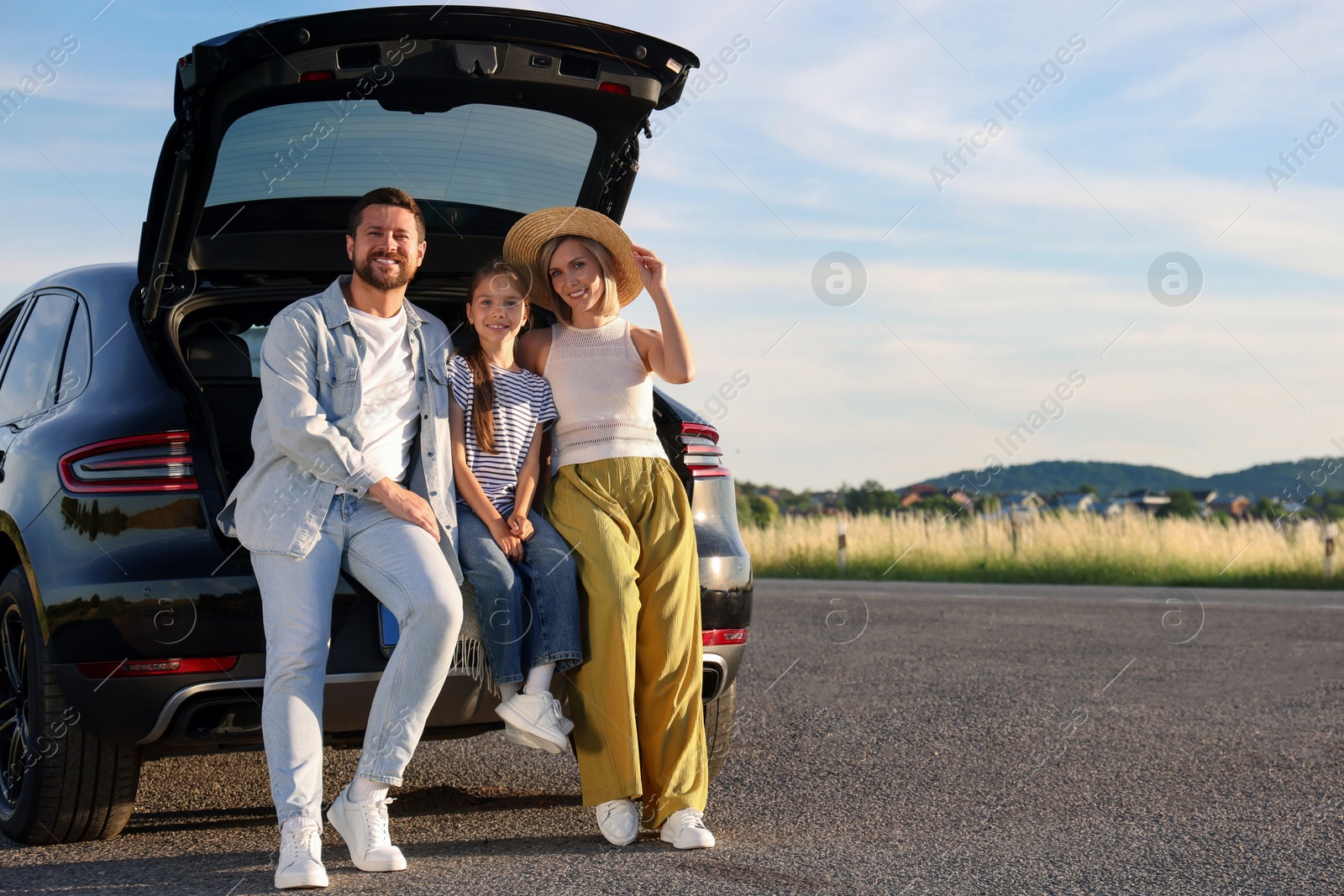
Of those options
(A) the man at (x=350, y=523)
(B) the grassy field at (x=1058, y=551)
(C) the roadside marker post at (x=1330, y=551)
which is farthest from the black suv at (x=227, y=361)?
(C) the roadside marker post at (x=1330, y=551)

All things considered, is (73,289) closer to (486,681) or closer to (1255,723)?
(486,681)

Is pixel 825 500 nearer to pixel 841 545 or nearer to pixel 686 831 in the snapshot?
pixel 841 545

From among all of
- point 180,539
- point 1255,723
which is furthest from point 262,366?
point 1255,723

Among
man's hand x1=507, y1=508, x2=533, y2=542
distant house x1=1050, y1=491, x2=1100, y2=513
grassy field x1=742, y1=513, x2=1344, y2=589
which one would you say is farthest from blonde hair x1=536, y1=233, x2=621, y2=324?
distant house x1=1050, y1=491, x2=1100, y2=513

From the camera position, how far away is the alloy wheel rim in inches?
152

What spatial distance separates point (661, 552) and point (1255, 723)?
3.61 metres

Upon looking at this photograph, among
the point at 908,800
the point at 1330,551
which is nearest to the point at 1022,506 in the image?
the point at 1330,551

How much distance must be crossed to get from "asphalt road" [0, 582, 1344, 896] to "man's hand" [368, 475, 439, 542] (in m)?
0.97

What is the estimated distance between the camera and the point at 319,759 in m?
3.52

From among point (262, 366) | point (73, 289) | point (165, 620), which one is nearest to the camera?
point (165, 620)

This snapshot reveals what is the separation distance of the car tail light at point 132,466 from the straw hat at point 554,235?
1254 mm

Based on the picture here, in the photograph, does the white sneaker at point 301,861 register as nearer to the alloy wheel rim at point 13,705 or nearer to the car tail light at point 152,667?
the car tail light at point 152,667

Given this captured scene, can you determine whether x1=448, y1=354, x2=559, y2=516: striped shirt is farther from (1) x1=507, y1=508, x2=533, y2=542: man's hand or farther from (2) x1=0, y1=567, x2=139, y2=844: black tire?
(2) x1=0, y1=567, x2=139, y2=844: black tire

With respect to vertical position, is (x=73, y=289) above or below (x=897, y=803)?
above
